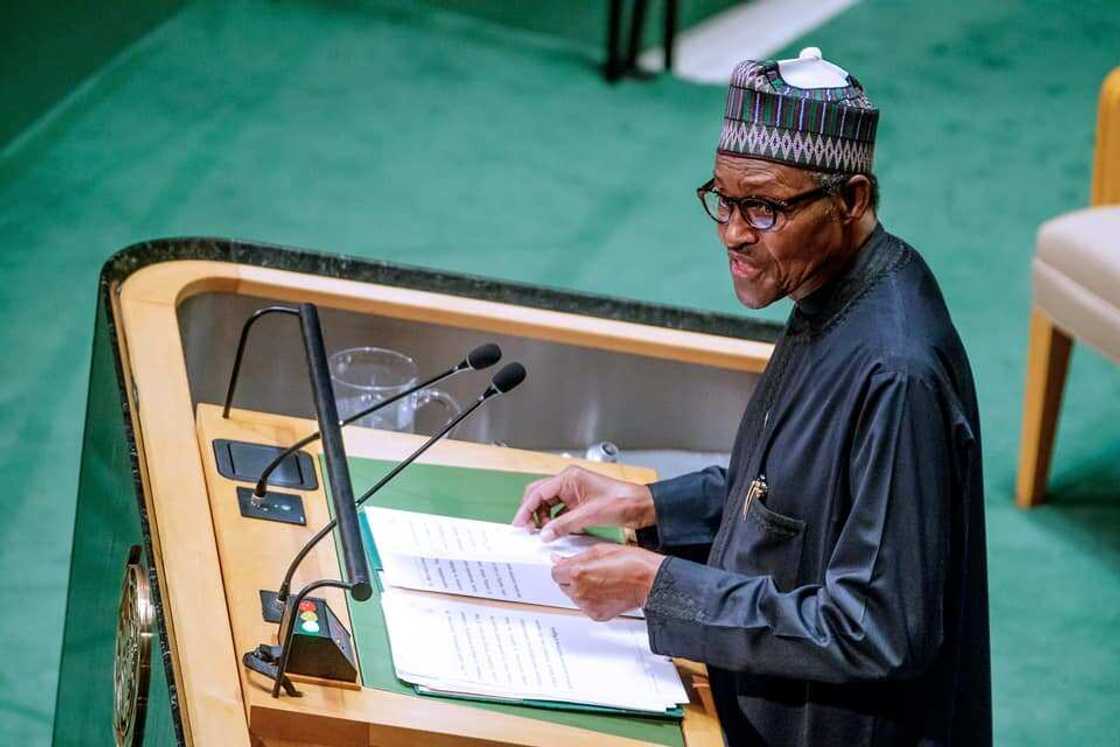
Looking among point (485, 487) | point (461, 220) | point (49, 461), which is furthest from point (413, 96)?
point (485, 487)

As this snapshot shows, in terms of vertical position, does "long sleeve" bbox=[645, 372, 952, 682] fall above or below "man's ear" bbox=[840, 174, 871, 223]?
below

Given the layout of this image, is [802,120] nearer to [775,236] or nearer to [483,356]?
[775,236]

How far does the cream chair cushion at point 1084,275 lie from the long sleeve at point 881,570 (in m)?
1.84

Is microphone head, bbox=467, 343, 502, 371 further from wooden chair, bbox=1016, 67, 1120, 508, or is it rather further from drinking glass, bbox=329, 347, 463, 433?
wooden chair, bbox=1016, 67, 1120, 508

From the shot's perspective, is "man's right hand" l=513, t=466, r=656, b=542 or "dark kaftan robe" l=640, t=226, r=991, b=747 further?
"man's right hand" l=513, t=466, r=656, b=542

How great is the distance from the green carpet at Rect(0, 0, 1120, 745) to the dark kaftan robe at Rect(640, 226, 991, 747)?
4.68ft

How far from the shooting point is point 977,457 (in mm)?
1890

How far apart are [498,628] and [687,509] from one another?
0.35 m

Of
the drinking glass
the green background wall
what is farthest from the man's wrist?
the green background wall

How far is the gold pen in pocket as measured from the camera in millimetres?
1986

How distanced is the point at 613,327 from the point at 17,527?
4.53 ft

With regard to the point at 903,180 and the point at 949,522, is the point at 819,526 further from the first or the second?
the point at 903,180

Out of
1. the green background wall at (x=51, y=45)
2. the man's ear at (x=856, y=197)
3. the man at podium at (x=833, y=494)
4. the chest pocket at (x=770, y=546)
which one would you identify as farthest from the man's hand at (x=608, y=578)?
the green background wall at (x=51, y=45)

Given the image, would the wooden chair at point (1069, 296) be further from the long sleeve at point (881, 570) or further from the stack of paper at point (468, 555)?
the long sleeve at point (881, 570)
